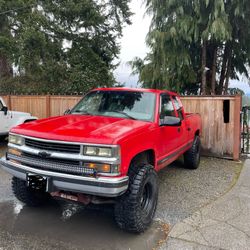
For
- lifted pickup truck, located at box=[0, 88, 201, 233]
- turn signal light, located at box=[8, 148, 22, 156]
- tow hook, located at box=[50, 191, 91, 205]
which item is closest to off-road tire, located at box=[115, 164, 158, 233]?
lifted pickup truck, located at box=[0, 88, 201, 233]

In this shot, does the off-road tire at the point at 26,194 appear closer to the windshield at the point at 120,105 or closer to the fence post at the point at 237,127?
the windshield at the point at 120,105

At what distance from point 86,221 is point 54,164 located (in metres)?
1.10

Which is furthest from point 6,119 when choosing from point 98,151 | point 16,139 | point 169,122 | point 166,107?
point 98,151

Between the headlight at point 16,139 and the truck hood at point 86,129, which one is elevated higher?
the truck hood at point 86,129

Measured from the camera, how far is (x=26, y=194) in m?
4.20

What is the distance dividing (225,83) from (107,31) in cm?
911

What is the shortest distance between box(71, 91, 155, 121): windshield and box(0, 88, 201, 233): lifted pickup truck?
2 centimetres

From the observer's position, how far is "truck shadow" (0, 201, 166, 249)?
3.42 meters

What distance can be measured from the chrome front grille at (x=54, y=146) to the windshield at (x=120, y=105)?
1282 millimetres

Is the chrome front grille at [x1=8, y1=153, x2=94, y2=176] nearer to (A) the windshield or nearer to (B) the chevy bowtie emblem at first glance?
(B) the chevy bowtie emblem

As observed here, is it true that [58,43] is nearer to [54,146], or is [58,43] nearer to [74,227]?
[54,146]

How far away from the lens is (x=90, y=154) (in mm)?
3217

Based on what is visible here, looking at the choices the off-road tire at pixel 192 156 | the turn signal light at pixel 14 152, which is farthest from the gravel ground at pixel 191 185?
the turn signal light at pixel 14 152

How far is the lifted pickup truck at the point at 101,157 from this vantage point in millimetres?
3180
